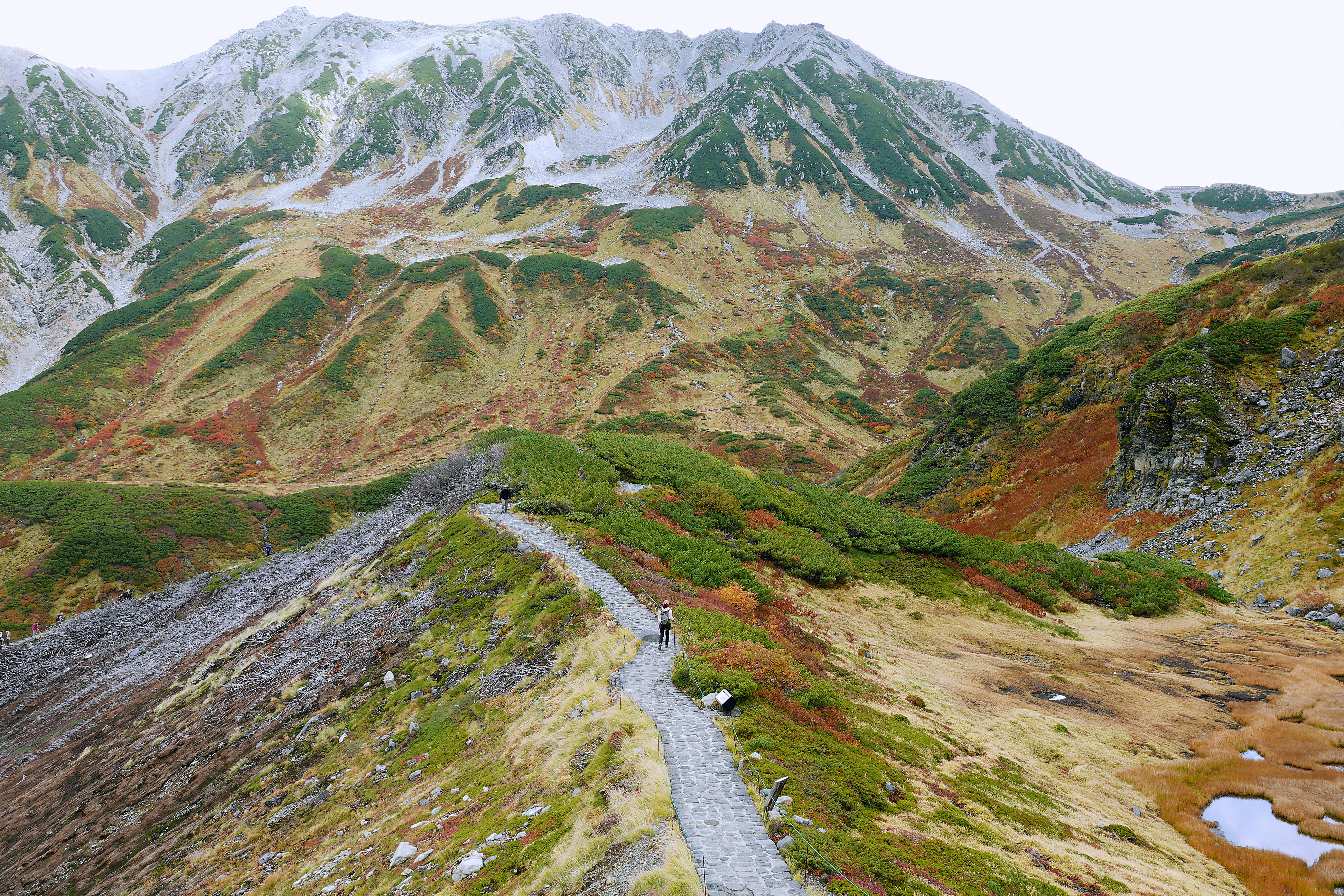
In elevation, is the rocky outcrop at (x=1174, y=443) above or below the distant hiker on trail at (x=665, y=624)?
above

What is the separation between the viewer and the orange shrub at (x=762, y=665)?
12.9m

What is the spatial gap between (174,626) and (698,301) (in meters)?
88.9

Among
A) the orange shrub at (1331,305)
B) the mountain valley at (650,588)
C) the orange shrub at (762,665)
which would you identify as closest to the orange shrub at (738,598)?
the mountain valley at (650,588)

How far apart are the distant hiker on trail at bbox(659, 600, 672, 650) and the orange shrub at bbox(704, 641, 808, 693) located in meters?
1.40

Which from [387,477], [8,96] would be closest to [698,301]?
[387,477]

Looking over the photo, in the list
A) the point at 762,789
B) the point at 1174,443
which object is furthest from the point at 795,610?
the point at 1174,443

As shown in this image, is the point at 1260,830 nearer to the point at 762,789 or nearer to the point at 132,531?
the point at 762,789

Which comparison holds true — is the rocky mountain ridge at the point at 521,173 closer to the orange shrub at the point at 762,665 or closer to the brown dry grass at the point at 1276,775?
the brown dry grass at the point at 1276,775

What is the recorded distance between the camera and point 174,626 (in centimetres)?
3109

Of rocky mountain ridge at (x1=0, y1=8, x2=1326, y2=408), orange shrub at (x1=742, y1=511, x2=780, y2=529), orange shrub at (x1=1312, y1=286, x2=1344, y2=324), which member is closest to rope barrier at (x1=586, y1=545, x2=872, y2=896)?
orange shrub at (x1=742, y1=511, x2=780, y2=529)

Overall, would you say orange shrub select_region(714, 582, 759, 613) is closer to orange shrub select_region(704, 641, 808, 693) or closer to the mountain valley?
the mountain valley

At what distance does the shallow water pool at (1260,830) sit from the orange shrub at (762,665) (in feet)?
30.0

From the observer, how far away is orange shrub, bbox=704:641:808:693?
42.4 feet

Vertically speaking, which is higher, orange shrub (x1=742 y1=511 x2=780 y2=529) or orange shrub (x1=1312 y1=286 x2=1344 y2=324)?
orange shrub (x1=1312 y1=286 x2=1344 y2=324)
